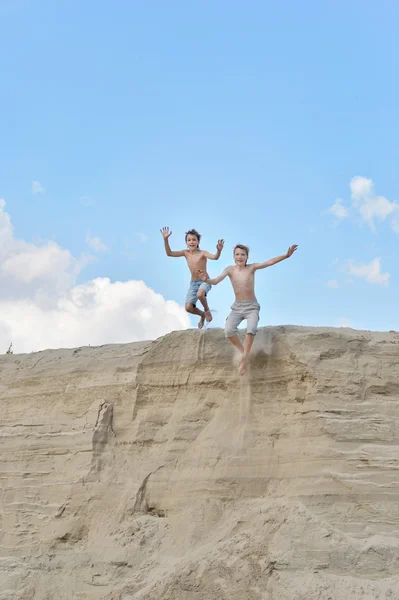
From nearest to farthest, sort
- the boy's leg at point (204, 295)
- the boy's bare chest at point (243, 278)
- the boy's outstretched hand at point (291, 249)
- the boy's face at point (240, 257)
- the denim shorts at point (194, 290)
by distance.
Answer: the boy's outstretched hand at point (291, 249) → the boy's bare chest at point (243, 278) → the boy's face at point (240, 257) → the boy's leg at point (204, 295) → the denim shorts at point (194, 290)

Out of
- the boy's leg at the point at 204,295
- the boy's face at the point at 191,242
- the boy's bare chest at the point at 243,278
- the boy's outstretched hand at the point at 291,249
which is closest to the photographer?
the boy's outstretched hand at the point at 291,249

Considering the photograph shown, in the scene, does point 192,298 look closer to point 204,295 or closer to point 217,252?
point 204,295

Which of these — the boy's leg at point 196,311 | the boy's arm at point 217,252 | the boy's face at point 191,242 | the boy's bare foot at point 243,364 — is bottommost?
the boy's bare foot at point 243,364

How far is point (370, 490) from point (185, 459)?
95.3 inches

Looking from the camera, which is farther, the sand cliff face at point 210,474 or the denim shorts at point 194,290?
the denim shorts at point 194,290

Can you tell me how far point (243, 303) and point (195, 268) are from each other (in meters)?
1.15

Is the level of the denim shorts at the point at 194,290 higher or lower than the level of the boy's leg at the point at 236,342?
higher

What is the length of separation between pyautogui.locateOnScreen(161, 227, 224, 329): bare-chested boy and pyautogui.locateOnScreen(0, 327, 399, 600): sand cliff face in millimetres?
341

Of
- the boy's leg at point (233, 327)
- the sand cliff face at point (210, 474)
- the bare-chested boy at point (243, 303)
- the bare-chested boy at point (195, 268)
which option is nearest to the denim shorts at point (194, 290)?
the bare-chested boy at point (195, 268)

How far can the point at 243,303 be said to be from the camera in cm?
947

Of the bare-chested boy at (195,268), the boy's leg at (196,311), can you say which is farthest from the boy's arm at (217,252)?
the boy's leg at (196,311)

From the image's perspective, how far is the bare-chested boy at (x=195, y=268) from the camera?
10.2 meters

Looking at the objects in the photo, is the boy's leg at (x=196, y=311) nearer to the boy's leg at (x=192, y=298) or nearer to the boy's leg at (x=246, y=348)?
the boy's leg at (x=192, y=298)

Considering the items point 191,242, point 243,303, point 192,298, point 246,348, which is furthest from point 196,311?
point 246,348
